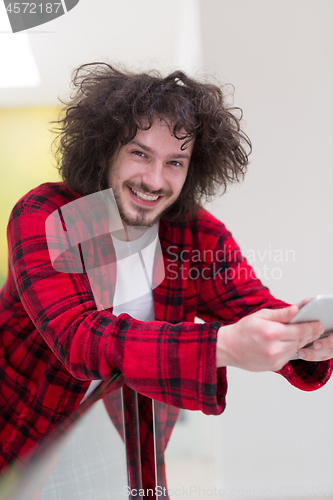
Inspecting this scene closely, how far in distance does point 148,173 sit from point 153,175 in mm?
13

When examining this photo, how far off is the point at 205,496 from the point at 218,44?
52.9 inches

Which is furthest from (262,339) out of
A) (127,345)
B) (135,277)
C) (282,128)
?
(282,128)

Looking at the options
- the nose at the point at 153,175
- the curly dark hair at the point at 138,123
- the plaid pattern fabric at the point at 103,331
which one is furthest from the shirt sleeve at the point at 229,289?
the nose at the point at 153,175

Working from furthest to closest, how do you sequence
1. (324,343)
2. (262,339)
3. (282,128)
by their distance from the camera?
(282,128) < (324,343) < (262,339)

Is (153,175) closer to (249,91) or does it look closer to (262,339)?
(262,339)

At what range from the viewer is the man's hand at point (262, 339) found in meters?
0.48

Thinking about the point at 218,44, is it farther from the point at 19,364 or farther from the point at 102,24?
the point at 19,364

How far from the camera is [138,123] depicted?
825mm

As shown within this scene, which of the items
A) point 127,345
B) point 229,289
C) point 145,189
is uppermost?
point 145,189

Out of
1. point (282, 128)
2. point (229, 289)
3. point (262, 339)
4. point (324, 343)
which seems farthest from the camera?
point (282, 128)

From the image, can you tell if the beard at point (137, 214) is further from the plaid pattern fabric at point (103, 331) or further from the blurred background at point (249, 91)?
the blurred background at point (249, 91)

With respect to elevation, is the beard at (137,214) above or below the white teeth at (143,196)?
below

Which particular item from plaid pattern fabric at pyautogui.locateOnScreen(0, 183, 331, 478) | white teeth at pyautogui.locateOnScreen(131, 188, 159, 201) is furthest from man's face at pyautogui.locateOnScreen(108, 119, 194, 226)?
plaid pattern fabric at pyautogui.locateOnScreen(0, 183, 331, 478)

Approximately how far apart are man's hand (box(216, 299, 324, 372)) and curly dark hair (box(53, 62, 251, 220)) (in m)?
0.49
